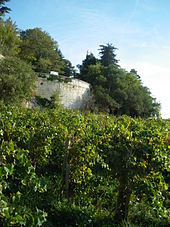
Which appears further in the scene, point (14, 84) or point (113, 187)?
point (14, 84)

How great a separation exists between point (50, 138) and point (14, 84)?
11.8 metres

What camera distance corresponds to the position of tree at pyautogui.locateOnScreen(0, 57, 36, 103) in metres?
14.8

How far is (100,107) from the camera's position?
23.2 meters

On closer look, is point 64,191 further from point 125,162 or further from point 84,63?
point 84,63

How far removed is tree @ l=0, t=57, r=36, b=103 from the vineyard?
36.3ft

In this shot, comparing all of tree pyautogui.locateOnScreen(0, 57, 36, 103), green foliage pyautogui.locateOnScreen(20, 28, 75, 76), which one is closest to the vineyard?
tree pyautogui.locateOnScreen(0, 57, 36, 103)

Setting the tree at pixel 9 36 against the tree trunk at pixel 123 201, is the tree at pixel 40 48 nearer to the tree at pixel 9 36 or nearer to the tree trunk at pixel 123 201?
the tree at pixel 9 36

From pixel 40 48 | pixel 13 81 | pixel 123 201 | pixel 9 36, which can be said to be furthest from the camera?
pixel 40 48

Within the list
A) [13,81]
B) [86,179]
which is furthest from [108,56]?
[86,179]

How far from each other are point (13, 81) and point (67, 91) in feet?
25.6

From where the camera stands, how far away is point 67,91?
22.0 meters

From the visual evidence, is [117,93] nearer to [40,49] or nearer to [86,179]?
[40,49]

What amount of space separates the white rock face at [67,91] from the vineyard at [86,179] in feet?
53.6

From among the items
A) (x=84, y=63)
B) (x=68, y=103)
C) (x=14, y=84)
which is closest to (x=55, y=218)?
(x=14, y=84)
